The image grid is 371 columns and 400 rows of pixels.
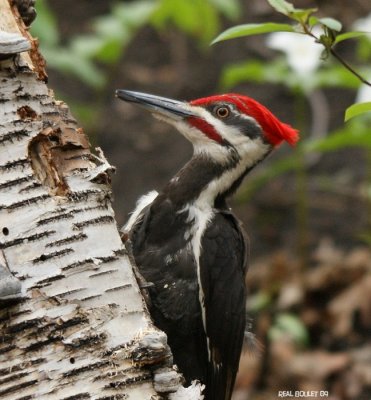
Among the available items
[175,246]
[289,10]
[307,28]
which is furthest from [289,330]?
[289,10]

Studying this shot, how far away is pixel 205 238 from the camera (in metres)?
3.29

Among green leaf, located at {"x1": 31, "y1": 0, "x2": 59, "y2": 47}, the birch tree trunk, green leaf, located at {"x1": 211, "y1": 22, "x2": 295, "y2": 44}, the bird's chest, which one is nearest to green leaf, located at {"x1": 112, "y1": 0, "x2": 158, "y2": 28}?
green leaf, located at {"x1": 31, "y1": 0, "x2": 59, "y2": 47}

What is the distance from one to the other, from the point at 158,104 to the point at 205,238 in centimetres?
51

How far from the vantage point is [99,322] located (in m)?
2.29

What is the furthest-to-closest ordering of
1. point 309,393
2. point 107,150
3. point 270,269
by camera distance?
point 107,150, point 270,269, point 309,393

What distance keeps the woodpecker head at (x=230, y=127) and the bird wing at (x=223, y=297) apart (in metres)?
0.25

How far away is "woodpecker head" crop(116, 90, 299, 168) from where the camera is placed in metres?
3.38

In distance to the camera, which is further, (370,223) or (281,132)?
(370,223)

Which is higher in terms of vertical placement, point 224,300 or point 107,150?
point 107,150

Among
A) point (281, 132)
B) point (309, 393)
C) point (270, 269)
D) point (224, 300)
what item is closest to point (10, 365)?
point (224, 300)

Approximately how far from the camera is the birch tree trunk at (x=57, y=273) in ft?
7.20

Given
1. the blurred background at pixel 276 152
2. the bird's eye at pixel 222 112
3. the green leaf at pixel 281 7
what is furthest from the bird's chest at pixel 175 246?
the green leaf at pixel 281 7

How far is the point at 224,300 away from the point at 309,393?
1.88 metres

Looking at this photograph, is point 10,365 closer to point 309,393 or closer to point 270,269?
point 309,393
